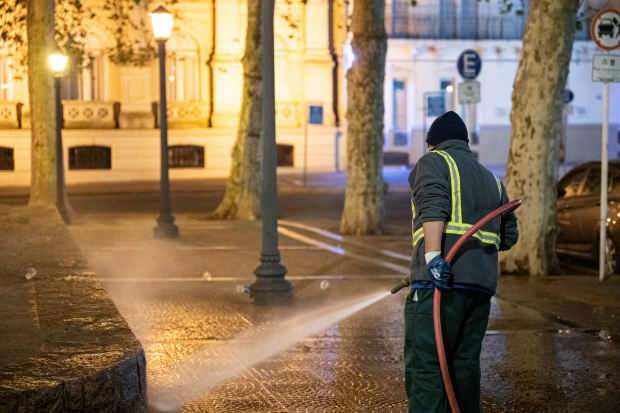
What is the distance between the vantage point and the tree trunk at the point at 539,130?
11.2m

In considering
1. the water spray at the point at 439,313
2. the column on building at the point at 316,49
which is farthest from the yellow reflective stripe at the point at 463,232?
the column on building at the point at 316,49

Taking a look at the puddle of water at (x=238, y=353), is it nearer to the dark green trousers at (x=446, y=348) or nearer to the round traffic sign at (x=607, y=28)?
the dark green trousers at (x=446, y=348)

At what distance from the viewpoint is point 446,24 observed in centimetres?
3934

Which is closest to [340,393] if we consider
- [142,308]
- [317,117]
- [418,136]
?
[142,308]

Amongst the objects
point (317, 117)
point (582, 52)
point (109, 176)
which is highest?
point (582, 52)

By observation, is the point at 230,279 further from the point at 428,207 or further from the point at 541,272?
the point at 428,207

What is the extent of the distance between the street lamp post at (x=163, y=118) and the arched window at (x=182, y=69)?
18011 millimetres

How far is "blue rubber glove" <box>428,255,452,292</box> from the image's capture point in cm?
465

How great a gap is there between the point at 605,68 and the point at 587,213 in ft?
7.27

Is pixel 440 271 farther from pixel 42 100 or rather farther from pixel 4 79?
pixel 4 79

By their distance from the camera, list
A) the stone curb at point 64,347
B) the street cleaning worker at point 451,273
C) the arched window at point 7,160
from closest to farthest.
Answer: the stone curb at point 64,347
the street cleaning worker at point 451,273
the arched window at point 7,160

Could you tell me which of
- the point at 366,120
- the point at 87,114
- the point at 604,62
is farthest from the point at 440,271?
the point at 87,114

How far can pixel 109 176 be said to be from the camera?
3247cm

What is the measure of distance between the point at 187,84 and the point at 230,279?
76.2 feet
